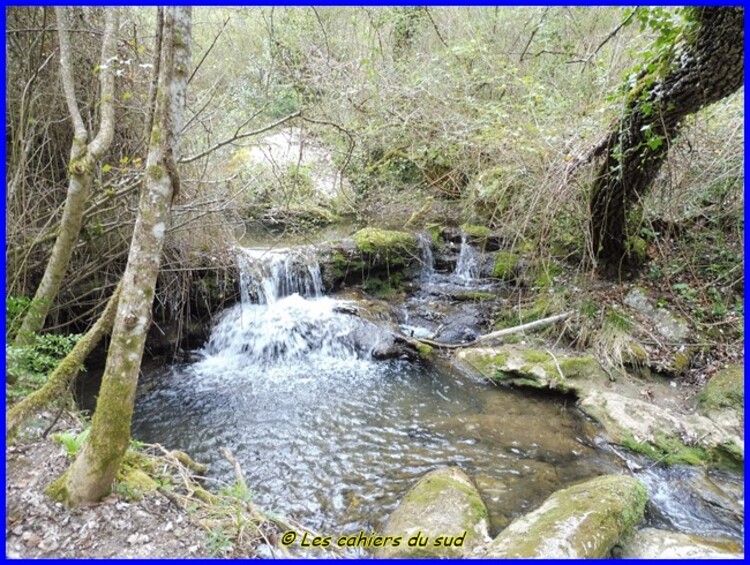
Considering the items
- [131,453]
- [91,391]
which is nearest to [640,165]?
[131,453]

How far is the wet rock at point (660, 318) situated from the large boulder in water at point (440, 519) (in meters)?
3.41

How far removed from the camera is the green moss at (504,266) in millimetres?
7084

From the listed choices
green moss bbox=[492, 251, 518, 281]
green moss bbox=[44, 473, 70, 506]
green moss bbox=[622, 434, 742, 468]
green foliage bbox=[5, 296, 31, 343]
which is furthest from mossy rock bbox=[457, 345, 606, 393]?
green foliage bbox=[5, 296, 31, 343]

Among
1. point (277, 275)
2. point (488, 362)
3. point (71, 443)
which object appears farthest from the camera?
point (277, 275)

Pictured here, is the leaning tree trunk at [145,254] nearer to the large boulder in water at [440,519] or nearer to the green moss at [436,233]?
the large boulder in water at [440,519]

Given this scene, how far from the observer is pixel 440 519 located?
288 cm

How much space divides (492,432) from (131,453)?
123 inches

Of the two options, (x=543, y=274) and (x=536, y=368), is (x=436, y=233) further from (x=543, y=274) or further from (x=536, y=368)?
(x=536, y=368)

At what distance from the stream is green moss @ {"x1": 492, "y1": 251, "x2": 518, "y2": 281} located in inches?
73.7

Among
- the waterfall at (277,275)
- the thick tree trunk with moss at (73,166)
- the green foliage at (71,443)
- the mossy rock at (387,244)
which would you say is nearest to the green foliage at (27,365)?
the thick tree trunk with moss at (73,166)

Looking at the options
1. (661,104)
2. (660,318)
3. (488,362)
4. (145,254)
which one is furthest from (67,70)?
(660,318)

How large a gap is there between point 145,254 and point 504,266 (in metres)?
6.07

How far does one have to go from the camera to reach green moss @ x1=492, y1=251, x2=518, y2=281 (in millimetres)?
7084

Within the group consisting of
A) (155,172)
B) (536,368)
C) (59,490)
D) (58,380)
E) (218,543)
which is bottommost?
(218,543)
